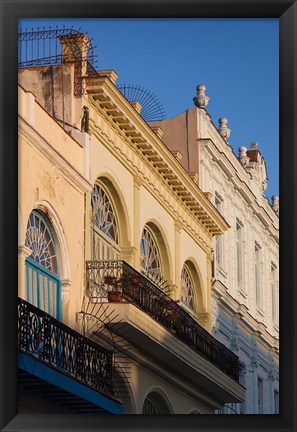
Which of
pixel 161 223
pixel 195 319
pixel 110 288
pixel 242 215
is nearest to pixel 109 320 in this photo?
pixel 110 288

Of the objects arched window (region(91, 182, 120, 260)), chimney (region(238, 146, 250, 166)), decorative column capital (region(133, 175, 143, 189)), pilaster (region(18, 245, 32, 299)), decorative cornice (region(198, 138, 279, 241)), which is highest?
chimney (region(238, 146, 250, 166))

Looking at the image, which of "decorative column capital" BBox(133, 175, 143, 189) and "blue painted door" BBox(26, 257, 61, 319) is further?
"decorative column capital" BBox(133, 175, 143, 189)

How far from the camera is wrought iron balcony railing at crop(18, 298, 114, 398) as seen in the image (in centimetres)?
1419

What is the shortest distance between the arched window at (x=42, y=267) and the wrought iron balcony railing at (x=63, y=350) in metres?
0.40

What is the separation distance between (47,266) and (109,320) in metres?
1.69

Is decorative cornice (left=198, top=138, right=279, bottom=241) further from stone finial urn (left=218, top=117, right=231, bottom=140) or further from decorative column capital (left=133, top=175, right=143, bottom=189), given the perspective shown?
decorative column capital (left=133, top=175, right=143, bottom=189)

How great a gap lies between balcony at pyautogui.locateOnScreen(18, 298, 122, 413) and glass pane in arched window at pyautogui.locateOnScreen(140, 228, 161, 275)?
135 inches

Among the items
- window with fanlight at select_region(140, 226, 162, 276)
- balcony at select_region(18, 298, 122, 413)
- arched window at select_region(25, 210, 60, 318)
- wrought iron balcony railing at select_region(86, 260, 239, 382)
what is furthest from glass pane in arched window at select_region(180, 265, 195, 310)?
arched window at select_region(25, 210, 60, 318)

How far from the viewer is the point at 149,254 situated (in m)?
21.2

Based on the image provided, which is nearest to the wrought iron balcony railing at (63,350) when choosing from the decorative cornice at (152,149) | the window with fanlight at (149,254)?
the decorative cornice at (152,149)

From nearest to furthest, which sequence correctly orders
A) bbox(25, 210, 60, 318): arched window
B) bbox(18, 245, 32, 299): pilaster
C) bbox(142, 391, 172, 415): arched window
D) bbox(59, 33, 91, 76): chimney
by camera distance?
bbox(18, 245, 32, 299): pilaster
bbox(25, 210, 60, 318): arched window
bbox(59, 33, 91, 76): chimney
bbox(142, 391, 172, 415): arched window

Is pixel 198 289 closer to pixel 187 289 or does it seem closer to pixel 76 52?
pixel 187 289
